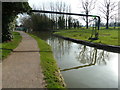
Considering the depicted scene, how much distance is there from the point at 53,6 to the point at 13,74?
53403 mm

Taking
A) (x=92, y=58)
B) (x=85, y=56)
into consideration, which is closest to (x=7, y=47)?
(x=85, y=56)

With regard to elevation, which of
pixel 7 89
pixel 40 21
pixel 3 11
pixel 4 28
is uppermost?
pixel 40 21

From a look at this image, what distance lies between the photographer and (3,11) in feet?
38.1

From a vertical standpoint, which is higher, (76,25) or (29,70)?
(76,25)

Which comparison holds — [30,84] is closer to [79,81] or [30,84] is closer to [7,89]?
[7,89]

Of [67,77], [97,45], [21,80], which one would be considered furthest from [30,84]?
[97,45]

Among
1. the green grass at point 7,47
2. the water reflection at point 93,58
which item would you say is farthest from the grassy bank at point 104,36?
the green grass at point 7,47

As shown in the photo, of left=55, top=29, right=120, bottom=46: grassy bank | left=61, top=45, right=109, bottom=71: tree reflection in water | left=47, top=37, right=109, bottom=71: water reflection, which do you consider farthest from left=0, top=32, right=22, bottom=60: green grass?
left=55, top=29, right=120, bottom=46: grassy bank

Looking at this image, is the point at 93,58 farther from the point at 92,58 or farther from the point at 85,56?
the point at 85,56

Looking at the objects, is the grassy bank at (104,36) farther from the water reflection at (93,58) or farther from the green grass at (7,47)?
the green grass at (7,47)

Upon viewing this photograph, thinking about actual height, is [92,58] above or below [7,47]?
below

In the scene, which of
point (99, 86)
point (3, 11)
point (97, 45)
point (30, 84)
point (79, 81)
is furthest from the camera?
point (97, 45)

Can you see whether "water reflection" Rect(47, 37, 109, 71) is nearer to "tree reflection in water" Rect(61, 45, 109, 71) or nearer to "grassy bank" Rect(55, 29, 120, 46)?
"tree reflection in water" Rect(61, 45, 109, 71)

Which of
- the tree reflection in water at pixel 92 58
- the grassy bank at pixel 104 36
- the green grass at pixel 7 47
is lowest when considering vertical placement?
the tree reflection in water at pixel 92 58
